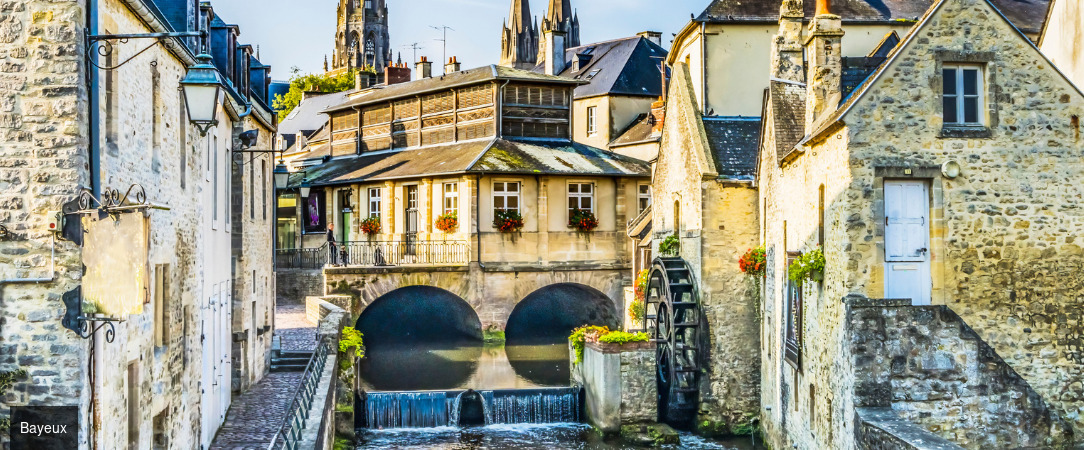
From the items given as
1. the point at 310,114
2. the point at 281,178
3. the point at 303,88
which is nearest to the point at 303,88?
the point at 303,88

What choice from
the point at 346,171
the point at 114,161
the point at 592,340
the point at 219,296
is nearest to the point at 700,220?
the point at 592,340

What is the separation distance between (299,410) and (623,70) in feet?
115

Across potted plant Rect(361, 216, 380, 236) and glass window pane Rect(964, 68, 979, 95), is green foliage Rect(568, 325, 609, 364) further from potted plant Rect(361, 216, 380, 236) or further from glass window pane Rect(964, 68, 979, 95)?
potted plant Rect(361, 216, 380, 236)

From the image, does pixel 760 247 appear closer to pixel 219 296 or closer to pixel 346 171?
pixel 219 296

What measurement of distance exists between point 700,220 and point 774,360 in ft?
10.6

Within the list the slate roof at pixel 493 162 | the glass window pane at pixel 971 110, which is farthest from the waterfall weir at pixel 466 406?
the glass window pane at pixel 971 110

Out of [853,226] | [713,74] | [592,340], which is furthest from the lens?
[713,74]

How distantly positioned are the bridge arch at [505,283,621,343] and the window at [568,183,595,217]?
2403 millimetres

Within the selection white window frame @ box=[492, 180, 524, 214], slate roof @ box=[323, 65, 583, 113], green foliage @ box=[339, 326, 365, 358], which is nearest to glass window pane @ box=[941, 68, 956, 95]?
green foliage @ box=[339, 326, 365, 358]

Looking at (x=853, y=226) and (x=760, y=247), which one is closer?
(x=853, y=226)

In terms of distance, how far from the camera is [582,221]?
3309 centimetres

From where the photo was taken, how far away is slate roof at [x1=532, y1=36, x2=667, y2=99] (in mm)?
46219

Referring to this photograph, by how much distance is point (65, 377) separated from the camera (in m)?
8.63

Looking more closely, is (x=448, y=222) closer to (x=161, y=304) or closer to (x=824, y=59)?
(x=824, y=59)
